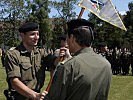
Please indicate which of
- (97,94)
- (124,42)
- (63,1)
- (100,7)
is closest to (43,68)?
(100,7)

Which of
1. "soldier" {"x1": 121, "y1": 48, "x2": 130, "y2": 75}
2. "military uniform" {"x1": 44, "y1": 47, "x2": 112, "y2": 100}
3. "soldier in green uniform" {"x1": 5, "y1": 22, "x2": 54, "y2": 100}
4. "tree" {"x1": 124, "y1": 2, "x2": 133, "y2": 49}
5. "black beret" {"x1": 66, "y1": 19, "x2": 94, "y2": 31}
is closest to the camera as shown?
"military uniform" {"x1": 44, "y1": 47, "x2": 112, "y2": 100}

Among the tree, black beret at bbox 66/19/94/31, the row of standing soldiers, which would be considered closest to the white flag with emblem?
black beret at bbox 66/19/94/31

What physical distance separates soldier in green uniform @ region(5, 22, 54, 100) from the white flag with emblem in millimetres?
737

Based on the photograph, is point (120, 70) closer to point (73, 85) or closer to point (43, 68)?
point (43, 68)

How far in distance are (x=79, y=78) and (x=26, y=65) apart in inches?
56.0

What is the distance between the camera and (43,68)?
4332mm

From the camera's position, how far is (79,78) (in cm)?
282

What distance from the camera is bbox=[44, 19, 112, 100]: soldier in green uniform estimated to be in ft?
9.20

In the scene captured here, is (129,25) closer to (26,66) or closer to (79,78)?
(26,66)

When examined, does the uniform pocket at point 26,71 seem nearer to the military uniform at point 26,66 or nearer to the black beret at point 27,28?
the military uniform at point 26,66

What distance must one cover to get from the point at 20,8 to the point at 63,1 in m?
11.7

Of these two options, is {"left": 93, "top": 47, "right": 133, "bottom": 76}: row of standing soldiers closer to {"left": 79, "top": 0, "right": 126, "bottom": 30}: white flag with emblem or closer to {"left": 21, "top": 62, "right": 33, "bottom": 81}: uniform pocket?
{"left": 79, "top": 0, "right": 126, "bottom": 30}: white flag with emblem

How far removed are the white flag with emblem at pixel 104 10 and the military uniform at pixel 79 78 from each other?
1.02m

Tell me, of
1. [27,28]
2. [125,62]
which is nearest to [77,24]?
[27,28]
